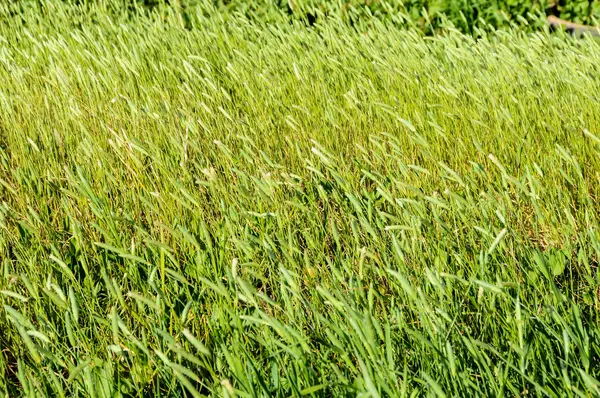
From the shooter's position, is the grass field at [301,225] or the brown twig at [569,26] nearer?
the grass field at [301,225]

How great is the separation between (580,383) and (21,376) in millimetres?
902

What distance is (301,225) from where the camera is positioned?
6.95ft

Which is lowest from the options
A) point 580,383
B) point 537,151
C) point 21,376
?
point 537,151

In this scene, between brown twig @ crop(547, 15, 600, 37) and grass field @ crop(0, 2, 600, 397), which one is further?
brown twig @ crop(547, 15, 600, 37)

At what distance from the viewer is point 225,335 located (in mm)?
1633

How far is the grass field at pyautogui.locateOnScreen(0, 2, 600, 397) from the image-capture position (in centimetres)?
139

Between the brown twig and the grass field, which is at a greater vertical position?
the grass field

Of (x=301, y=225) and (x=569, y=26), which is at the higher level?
(x=301, y=225)

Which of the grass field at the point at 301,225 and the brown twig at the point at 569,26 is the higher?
the grass field at the point at 301,225

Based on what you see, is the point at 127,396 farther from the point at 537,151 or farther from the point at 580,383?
the point at 537,151

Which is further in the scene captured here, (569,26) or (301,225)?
(569,26)

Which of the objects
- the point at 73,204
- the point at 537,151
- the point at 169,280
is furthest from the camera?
the point at 537,151

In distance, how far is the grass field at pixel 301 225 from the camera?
1393mm

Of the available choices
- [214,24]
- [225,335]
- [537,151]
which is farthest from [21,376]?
[214,24]
